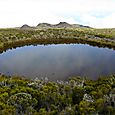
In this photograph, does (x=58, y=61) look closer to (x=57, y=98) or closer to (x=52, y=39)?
(x=57, y=98)

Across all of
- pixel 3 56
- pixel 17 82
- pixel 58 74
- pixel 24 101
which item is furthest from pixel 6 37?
pixel 24 101

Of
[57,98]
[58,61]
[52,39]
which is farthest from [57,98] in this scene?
[52,39]

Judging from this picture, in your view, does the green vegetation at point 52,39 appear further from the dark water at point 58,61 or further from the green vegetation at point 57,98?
the green vegetation at point 57,98

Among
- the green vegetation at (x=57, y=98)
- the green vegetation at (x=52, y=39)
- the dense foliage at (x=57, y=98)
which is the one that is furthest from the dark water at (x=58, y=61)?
the dense foliage at (x=57, y=98)

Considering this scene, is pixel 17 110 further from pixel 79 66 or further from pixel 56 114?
pixel 79 66

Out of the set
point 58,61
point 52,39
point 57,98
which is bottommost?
point 57,98

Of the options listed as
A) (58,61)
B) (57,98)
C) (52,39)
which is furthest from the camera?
(52,39)
